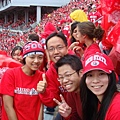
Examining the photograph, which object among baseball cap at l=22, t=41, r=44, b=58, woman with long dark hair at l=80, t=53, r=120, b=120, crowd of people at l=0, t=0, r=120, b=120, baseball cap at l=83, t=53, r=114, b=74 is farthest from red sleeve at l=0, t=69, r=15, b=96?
baseball cap at l=83, t=53, r=114, b=74

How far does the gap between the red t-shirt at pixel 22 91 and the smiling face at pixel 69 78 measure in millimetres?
546

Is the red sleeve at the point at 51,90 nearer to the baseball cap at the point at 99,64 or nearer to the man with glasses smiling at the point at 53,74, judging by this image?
the man with glasses smiling at the point at 53,74

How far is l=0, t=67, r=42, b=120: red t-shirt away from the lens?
2.72m

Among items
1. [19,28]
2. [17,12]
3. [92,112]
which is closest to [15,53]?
[92,112]

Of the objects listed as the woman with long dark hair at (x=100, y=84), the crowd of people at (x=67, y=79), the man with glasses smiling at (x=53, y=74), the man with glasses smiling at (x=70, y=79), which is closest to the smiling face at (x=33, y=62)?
the crowd of people at (x=67, y=79)

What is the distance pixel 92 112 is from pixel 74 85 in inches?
10.9

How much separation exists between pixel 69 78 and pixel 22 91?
2.10 ft

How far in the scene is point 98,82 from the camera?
1.95 m

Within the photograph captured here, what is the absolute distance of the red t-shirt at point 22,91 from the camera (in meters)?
2.72

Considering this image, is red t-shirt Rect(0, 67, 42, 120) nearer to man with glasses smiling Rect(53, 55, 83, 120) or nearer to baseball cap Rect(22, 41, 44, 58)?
baseball cap Rect(22, 41, 44, 58)

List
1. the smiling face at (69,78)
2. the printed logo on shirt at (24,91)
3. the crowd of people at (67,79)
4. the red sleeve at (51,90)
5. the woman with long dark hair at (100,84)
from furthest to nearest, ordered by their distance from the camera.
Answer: the printed logo on shirt at (24,91) → the red sleeve at (51,90) → the smiling face at (69,78) → the crowd of people at (67,79) → the woman with long dark hair at (100,84)

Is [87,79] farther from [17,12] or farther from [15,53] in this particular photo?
[17,12]

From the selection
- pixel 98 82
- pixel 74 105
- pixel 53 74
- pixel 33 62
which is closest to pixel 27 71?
pixel 33 62

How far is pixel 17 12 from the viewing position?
37.6 metres
